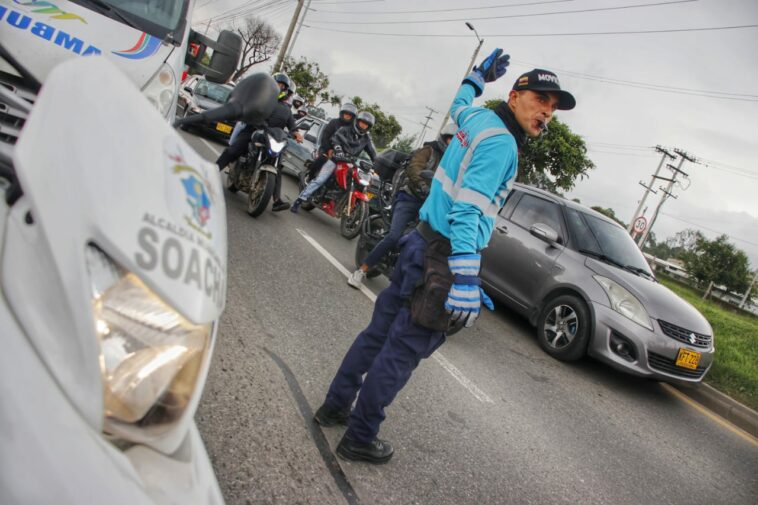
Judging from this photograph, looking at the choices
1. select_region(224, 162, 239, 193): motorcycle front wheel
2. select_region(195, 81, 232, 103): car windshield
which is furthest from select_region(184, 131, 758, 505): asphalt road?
select_region(195, 81, 232, 103): car windshield

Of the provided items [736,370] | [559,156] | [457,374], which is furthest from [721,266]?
[457,374]

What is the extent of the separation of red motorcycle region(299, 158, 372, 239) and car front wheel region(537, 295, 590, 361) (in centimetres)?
298

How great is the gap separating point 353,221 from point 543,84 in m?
5.82

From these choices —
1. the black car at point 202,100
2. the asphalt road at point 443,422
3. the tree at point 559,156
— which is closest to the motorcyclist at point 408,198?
the asphalt road at point 443,422

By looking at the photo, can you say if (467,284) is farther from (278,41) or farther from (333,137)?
(278,41)

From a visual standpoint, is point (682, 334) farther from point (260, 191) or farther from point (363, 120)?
point (363, 120)

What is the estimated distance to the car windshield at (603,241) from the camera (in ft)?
20.8

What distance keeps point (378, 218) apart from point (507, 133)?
4.57 m

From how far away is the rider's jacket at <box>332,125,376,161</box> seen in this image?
27.9ft

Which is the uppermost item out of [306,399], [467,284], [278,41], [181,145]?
[278,41]

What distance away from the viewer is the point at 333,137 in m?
8.52

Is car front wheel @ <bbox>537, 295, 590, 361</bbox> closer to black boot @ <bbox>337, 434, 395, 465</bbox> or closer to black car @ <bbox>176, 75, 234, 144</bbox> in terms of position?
black boot @ <bbox>337, 434, 395, 465</bbox>

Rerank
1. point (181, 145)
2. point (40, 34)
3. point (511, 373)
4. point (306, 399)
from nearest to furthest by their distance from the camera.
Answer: point (181, 145) < point (40, 34) < point (306, 399) < point (511, 373)

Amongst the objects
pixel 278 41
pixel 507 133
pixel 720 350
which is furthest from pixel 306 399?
pixel 278 41
